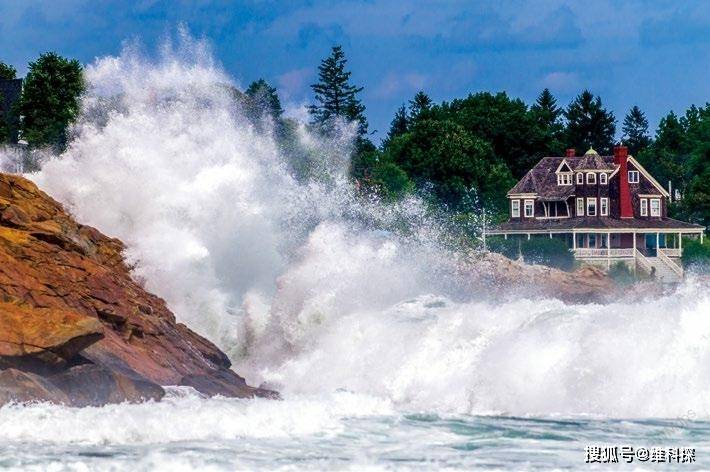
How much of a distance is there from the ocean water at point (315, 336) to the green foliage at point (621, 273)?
28.4 meters

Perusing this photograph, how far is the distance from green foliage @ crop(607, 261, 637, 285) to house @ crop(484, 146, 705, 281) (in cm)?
273

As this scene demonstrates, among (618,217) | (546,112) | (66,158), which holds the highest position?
(546,112)

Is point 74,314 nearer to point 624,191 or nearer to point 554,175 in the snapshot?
point 624,191

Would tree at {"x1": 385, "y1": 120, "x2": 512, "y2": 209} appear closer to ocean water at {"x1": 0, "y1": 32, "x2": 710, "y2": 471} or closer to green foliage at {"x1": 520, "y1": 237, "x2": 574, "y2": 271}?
green foliage at {"x1": 520, "y1": 237, "x2": 574, "y2": 271}

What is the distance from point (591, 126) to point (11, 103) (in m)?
54.0

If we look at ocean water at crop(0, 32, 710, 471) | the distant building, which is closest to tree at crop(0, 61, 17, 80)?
the distant building

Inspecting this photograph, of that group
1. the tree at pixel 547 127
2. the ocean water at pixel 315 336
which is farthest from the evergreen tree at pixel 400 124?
the ocean water at pixel 315 336

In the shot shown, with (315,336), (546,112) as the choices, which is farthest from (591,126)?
(315,336)

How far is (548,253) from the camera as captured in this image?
7369 cm

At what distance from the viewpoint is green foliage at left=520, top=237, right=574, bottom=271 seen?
7231 cm

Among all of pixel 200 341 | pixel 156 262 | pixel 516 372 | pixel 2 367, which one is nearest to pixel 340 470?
pixel 2 367

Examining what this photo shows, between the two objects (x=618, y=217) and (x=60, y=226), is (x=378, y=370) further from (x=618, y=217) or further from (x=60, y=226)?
(x=618, y=217)

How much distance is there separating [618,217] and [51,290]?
6192 cm

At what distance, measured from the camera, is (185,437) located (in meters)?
19.7
